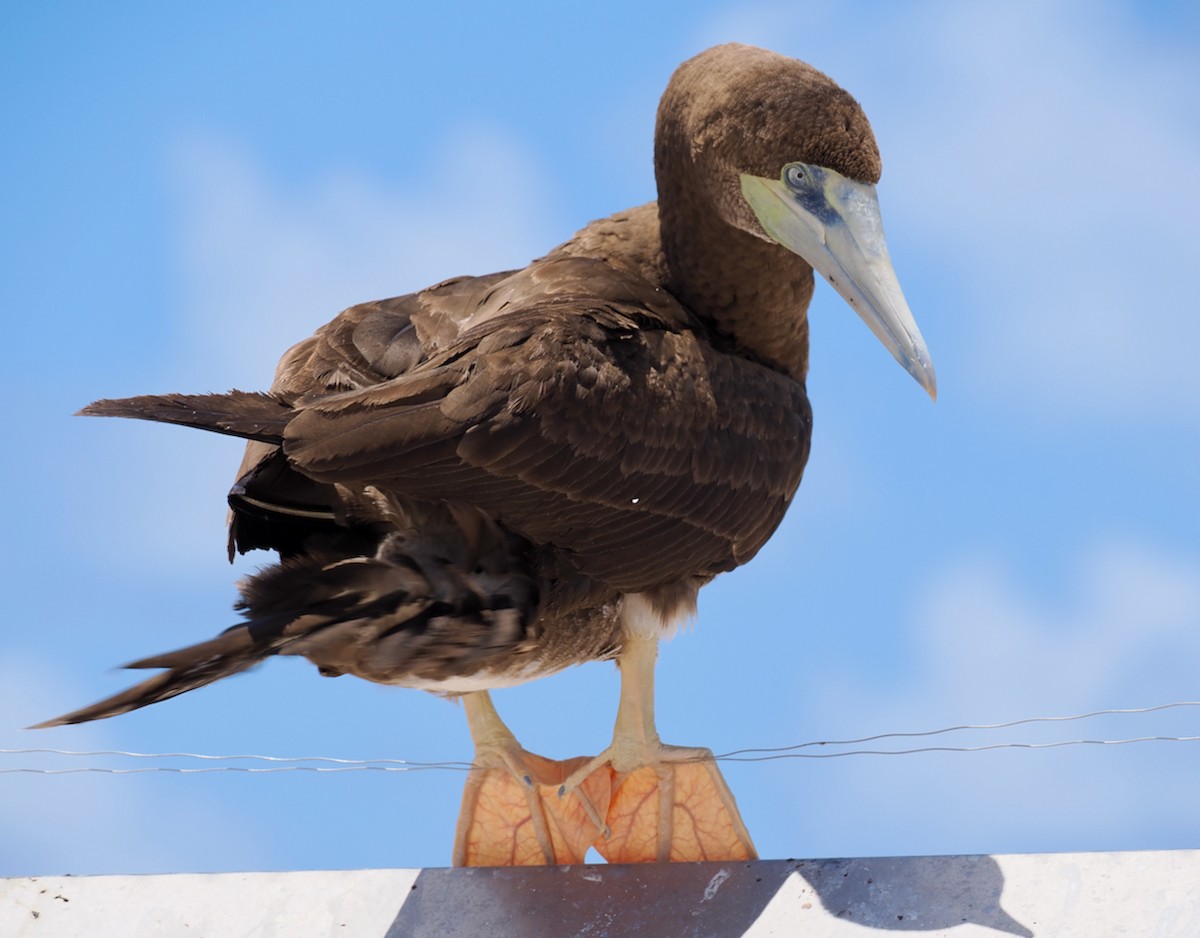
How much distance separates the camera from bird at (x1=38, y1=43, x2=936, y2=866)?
122 inches

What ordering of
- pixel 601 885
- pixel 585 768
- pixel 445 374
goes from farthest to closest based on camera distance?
1. pixel 585 768
2. pixel 601 885
3. pixel 445 374

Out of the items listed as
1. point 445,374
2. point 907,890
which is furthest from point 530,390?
point 907,890

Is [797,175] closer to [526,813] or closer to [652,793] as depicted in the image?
[652,793]

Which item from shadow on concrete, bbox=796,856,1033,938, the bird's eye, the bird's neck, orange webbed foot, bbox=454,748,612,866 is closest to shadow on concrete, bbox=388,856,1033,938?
shadow on concrete, bbox=796,856,1033,938

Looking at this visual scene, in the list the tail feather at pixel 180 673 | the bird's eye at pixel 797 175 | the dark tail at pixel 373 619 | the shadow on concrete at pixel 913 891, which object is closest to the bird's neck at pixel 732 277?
the bird's eye at pixel 797 175

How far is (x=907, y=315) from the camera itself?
3473 millimetres

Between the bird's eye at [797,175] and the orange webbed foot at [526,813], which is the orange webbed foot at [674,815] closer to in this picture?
the orange webbed foot at [526,813]

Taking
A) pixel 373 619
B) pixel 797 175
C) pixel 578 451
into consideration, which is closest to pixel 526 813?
pixel 373 619

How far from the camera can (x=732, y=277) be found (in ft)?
13.0

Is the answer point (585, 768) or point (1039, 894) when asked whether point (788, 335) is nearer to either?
point (585, 768)

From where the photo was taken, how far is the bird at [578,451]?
310 cm

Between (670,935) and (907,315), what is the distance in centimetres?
144

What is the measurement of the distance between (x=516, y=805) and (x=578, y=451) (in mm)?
1198

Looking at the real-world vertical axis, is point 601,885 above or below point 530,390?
below
